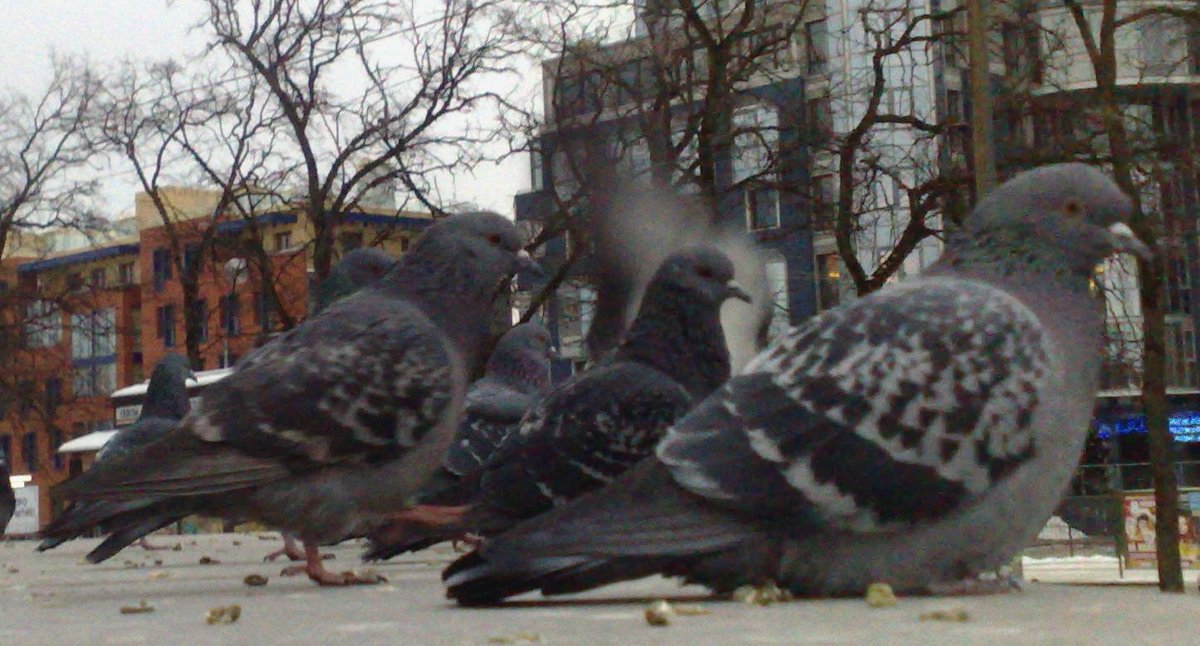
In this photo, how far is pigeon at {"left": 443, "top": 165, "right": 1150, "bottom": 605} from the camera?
305 cm

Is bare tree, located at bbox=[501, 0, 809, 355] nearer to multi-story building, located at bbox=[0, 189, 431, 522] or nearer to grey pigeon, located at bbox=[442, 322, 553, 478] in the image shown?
grey pigeon, located at bbox=[442, 322, 553, 478]

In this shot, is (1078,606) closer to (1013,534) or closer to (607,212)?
(1013,534)

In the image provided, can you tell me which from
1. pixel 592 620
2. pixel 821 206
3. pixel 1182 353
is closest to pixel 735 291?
pixel 592 620

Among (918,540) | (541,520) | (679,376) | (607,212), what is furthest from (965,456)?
(607,212)

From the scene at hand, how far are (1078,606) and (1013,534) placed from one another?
0.23m

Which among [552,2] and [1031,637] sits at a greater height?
[552,2]

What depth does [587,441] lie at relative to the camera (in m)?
4.55

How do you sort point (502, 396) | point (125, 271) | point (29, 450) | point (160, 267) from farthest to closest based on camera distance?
1. point (125, 271)
2. point (29, 450)
3. point (160, 267)
4. point (502, 396)

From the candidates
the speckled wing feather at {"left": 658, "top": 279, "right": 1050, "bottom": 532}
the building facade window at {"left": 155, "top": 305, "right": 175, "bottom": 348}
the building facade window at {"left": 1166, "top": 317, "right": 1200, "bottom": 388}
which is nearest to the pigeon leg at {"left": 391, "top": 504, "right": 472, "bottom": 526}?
the speckled wing feather at {"left": 658, "top": 279, "right": 1050, "bottom": 532}

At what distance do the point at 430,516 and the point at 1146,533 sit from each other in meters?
11.6

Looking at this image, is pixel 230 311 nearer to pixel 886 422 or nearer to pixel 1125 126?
pixel 1125 126

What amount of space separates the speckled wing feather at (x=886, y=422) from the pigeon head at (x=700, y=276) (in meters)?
1.41

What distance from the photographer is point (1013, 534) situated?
320 centimetres

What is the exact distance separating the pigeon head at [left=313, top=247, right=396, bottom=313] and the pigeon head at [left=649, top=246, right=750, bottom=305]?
1.91 metres
